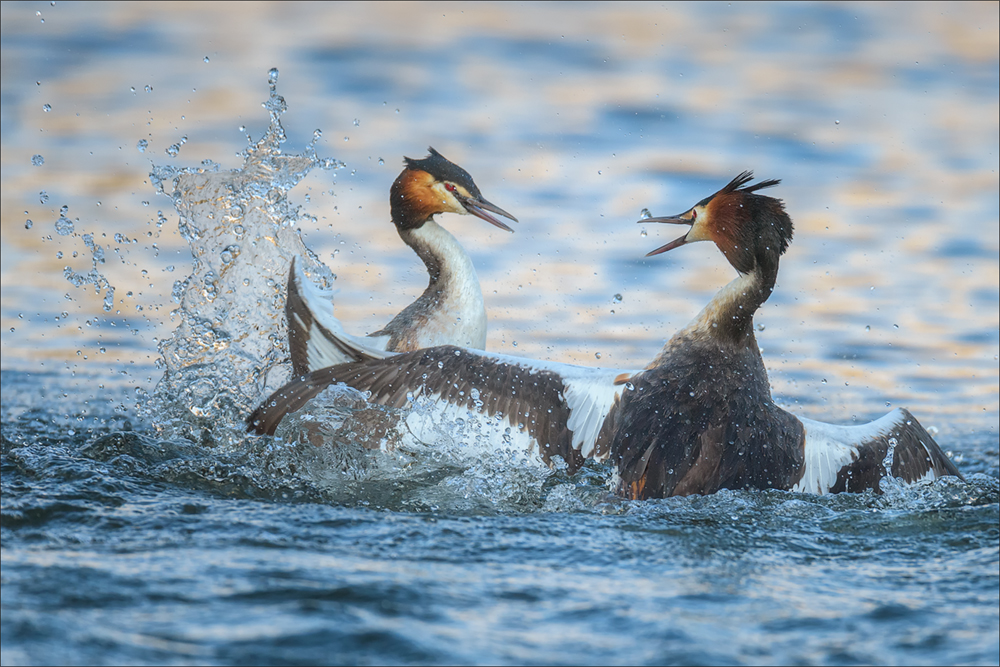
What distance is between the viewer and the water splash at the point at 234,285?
19.5ft

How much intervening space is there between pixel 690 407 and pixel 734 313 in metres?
0.55

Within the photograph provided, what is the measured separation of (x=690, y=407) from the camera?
4.66 m

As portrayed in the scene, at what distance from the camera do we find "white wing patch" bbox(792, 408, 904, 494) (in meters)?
4.75

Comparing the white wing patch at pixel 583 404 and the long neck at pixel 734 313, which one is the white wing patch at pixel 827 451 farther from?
the white wing patch at pixel 583 404

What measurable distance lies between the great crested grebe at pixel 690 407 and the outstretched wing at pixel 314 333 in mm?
106

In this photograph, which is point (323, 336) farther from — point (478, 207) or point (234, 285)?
point (478, 207)

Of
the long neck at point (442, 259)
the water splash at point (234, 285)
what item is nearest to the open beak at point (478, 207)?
the long neck at point (442, 259)

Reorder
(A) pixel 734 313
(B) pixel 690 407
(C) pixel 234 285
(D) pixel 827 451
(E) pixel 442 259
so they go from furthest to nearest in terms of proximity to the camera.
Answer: (E) pixel 442 259
(C) pixel 234 285
(A) pixel 734 313
(D) pixel 827 451
(B) pixel 690 407

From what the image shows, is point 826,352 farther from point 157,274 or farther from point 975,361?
point 157,274

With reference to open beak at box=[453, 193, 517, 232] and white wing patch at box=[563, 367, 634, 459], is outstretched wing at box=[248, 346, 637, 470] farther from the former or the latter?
open beak at box=[453, 193, 517, 232]

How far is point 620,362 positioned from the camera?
24.5 feet

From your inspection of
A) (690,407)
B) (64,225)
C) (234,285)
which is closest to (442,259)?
(234,285)

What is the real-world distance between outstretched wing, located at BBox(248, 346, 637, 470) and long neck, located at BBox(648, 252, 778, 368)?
1.49 feet

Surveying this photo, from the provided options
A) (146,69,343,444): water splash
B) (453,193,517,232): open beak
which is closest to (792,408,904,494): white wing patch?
(453,193,517,232): open beak
